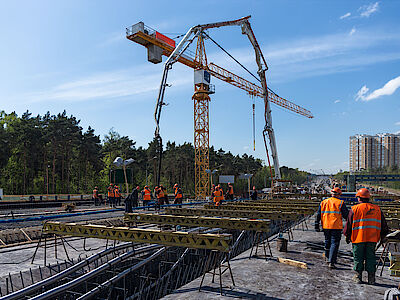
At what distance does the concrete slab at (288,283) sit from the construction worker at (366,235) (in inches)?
14.1

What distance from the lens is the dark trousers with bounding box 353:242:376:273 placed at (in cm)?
642

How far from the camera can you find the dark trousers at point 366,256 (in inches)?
253

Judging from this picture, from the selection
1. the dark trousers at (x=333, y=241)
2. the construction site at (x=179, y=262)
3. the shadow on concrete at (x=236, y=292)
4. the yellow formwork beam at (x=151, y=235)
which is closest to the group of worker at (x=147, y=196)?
the construction site at (x=179, y=262)

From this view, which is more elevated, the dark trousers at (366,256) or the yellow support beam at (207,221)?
the yellow support beam at (207,221)

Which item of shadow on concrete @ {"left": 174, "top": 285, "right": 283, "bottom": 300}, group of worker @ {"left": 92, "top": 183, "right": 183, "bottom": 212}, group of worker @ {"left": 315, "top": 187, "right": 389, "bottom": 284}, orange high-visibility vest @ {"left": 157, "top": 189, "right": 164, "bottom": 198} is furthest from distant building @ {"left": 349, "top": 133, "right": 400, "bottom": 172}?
shadow on concrete @ {"left": 174, "top": 285, "right": 283, "bottom": 300}

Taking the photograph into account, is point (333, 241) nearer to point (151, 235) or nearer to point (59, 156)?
point (151, 235)

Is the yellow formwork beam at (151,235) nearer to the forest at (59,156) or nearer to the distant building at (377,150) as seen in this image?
the forest at (59,156)

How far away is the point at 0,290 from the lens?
6.77m

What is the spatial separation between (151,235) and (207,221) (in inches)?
96.8

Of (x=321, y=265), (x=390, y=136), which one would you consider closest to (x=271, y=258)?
(x=321, y=265)

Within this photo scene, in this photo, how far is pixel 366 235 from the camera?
6457 millimetres

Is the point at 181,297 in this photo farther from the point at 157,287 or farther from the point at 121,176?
the point at 121,176

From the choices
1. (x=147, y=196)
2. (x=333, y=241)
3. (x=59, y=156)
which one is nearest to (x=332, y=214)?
(x=333, y=241)

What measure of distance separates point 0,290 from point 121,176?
2011 centimetres
